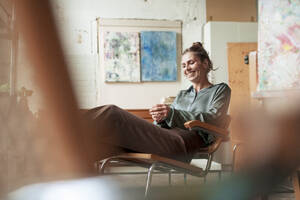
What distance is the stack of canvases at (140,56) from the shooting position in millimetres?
3807

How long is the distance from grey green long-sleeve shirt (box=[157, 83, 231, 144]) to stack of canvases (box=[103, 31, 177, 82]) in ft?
6.60

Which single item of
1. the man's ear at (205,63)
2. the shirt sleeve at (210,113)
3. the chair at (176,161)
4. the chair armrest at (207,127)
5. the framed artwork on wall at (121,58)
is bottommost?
the chair at (176,161)

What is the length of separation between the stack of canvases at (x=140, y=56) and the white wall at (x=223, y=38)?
1.53 feet

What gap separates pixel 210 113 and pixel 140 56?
2423mm

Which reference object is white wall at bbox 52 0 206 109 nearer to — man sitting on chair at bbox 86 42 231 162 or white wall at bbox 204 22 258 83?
white wall at bbox 204 22 258 83

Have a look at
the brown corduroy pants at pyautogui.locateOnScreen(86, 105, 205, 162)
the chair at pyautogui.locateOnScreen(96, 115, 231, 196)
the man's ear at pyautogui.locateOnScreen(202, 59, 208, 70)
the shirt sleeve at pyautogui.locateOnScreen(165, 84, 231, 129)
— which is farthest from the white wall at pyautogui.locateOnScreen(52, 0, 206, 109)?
the brown corduroy pants at pyautogui.locateOnScreen(86, 105, 205, 162)

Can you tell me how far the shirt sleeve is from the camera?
1435 mm

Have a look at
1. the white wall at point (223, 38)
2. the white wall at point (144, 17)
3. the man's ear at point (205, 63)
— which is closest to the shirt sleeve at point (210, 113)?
the man's ear at point (205, 63)

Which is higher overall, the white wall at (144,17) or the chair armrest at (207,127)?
the white wall at (144,17)

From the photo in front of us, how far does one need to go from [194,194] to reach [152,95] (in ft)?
12.1

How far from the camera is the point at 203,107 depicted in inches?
66.3

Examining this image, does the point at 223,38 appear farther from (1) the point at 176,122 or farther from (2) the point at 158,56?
(1) the point at 176,122

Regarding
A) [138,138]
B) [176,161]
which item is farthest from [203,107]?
[138,138]

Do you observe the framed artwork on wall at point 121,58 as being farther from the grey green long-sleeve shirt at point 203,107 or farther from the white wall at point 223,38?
the grey green long-sleeve shirt at point 203,107
